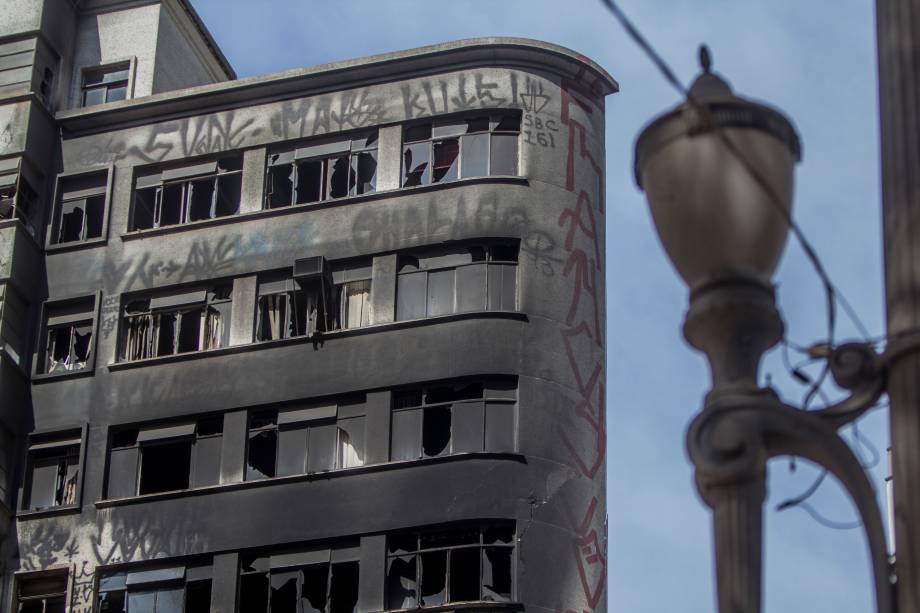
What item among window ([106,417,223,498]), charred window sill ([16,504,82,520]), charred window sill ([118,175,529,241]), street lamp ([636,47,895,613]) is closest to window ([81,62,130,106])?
charred window sill ([118,175,529,241])

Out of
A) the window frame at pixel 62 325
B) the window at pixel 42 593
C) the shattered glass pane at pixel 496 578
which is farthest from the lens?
the window frame at pixel 62 325

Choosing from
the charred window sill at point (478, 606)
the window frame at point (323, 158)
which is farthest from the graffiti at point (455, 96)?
the charred window sill at point (478, 606)

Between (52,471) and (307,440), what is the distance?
626cm

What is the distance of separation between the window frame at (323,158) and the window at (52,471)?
6705 millimetres

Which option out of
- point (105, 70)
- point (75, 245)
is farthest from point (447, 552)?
point (105, 70)

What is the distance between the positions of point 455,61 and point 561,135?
2.92 m

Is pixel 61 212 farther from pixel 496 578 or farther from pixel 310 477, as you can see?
pixel 496 578

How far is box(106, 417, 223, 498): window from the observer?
41.5 m

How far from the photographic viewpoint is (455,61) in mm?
43812

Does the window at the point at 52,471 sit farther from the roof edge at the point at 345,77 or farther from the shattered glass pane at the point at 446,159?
the shattered glass pane at the point at 446,159

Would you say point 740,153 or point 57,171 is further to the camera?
point 57,171

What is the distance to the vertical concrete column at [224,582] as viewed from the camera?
129ft

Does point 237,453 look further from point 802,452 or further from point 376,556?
point 802,452

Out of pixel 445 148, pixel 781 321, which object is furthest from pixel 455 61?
pixel 781 321
